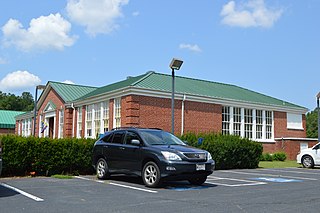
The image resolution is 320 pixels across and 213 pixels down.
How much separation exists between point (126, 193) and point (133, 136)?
2.63m

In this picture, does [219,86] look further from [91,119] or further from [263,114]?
[91,119]

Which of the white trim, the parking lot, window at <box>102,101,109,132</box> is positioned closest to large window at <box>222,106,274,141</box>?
the white trim

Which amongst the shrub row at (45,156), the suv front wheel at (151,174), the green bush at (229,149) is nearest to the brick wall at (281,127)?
the green bush at (229,149)

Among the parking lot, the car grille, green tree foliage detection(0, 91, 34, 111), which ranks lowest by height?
the parking lot

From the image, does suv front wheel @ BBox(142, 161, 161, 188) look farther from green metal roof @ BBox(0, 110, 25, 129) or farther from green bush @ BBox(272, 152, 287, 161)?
green metal roof @ BBox(0, 110, 25, 129)

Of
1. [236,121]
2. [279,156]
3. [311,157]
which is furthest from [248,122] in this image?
[311,157]

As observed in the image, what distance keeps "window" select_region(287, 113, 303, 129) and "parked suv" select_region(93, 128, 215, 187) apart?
77.8ft

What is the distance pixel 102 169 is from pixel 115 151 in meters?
0.92

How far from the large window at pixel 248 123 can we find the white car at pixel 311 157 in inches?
356

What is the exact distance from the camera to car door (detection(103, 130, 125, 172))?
11585 millimetres

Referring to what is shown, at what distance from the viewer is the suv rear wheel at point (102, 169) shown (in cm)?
1210

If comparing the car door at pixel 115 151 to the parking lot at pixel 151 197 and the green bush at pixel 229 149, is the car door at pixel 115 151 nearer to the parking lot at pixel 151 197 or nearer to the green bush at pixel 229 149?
the parking lot at pixel 151 197

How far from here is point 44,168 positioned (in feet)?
44.9

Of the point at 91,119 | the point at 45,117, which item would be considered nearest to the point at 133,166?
the point at 91,119
